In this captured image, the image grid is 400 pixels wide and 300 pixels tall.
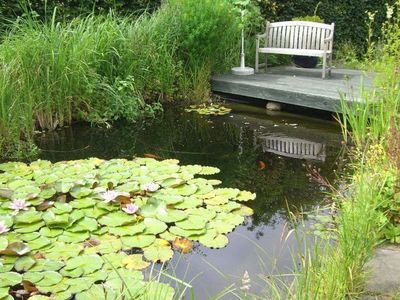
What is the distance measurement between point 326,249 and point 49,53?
353 centimetres

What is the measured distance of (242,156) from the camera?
427 cm

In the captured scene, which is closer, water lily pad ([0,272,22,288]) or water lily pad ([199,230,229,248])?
water lily pad ([0,272,22,288])

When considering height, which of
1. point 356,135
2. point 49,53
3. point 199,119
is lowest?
point 199,119

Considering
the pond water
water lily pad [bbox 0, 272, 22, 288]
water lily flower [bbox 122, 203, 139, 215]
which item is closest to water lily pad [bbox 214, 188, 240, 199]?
the pond water

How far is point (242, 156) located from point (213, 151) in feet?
0.94

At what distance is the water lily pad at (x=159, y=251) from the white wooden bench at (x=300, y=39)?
4.51 m

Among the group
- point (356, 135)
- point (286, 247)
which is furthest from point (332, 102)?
point (286, 247)

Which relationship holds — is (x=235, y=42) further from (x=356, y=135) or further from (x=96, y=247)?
(x=96, y=247)

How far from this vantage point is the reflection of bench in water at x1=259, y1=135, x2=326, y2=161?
14.0 ft

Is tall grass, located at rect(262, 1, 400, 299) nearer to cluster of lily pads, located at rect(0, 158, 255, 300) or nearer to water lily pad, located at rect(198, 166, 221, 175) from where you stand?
cluster of lily pads, located at rect(0, 158, 255, 300)

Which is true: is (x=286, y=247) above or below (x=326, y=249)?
below

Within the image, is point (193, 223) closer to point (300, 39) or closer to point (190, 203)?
point (190, 203)

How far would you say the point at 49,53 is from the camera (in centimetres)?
471

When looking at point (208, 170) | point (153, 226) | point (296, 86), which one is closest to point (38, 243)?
point (153, 226)
